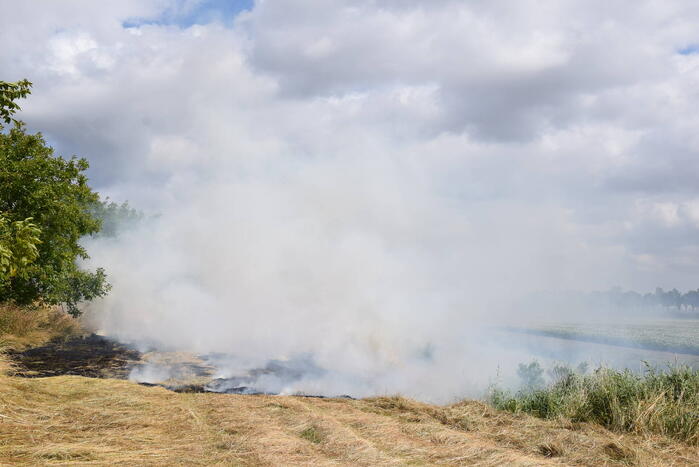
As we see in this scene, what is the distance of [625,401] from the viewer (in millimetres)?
9281

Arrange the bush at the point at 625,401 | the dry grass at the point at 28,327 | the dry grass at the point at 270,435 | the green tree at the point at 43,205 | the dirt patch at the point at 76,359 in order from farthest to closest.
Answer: the dry grass at the point at 28,327 < the green tree at the point at 43,205 < the dirt patch at the point at 76,359 < the bush at the point at 625,401 < the dry grass at the point at 270,435

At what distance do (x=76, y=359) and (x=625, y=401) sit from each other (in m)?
16.0

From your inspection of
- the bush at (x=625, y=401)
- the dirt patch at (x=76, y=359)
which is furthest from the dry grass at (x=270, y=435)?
the dirt patch at (x=76, y=359)

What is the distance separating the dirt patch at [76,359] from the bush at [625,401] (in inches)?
442

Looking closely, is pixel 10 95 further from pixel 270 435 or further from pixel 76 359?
pixel 76 359

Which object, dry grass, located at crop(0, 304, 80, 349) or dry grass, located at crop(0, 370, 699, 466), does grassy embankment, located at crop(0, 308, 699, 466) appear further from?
dry grass, located at crop(0, 304, 80, 349)

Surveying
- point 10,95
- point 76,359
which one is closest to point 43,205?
point 76,359

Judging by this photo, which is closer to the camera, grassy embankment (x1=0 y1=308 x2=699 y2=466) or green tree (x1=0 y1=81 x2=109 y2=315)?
grassy embankment (x1=0 y1=308 x2=699 y2=466)

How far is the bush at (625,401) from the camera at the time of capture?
8.23 meters

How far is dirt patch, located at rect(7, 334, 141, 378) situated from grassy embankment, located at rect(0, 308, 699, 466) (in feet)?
13.3

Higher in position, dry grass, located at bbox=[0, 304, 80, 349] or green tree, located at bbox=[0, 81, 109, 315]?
green tree, located at bbox=[0, 81, 109, 315]

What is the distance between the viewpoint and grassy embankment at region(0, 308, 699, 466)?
6000 mm

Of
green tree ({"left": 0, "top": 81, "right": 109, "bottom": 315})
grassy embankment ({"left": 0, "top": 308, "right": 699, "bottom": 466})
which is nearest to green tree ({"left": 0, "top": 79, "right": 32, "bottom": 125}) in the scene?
grassy embankment ({"left": 0, "top": 308, "right": 699, "bottom": 466})

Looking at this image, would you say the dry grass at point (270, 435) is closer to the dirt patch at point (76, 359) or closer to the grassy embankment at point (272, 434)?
the grassy embankment at point (272, 434)
